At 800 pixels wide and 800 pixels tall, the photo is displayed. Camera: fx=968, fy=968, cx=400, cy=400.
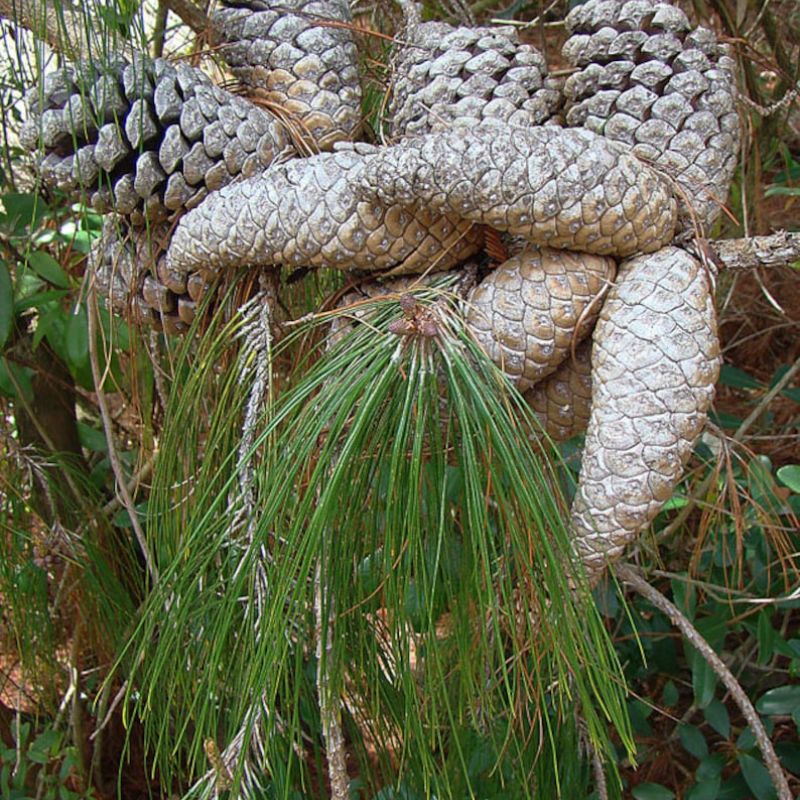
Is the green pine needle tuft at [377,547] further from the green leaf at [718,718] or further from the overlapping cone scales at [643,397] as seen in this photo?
the green leaf at [718,718]

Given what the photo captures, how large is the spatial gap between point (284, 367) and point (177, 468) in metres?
0.10

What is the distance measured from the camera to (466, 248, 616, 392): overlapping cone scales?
1.38 feet

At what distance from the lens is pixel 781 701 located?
81cm

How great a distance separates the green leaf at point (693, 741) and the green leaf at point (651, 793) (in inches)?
2.1

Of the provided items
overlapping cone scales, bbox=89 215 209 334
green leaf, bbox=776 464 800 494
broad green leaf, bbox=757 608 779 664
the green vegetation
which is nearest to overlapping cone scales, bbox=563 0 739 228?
the green vegetation

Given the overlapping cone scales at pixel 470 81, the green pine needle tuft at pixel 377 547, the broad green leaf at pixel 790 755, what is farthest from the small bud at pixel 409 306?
the broad green leaf at pixel 790 755

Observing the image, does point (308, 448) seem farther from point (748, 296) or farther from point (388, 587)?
point (748, 296)

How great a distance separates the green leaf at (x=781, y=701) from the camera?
800mm

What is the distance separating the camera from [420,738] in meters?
0.41

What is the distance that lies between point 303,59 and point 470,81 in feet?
0.32

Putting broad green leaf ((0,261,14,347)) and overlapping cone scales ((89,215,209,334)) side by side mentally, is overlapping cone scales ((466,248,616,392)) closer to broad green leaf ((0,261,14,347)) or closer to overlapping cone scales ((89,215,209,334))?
overlapping cone scales ((89,215,209,334))

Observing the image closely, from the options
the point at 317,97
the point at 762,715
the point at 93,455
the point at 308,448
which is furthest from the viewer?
the point at 93,455

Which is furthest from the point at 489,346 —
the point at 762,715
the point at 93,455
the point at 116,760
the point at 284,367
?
the point at 116,760

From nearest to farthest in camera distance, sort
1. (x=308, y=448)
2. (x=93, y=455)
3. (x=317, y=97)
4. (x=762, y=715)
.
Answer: (x=308, y=448)
(x=317, y=97)
(x=762, y=715)
(x=93, y=455)
